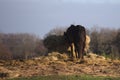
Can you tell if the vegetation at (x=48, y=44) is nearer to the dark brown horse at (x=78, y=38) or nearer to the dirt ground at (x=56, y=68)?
the dark brown horse at (x=78, y=38)

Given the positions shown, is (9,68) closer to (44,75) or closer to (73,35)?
(44,75)

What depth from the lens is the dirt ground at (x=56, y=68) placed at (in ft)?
54.8

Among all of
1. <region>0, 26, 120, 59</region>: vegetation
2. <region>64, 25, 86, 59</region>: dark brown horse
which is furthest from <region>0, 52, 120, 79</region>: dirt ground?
<region>0, 26, 120, 59</region>: vegetation

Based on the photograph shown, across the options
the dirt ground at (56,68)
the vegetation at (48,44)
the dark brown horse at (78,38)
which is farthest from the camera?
the vegetation at (48,44)

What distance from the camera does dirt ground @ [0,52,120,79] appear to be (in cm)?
1670

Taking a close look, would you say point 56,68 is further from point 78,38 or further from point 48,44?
point 48,44

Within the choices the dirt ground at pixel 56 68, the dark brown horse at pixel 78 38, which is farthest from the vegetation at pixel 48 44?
the dirt ground at pixel 56 68

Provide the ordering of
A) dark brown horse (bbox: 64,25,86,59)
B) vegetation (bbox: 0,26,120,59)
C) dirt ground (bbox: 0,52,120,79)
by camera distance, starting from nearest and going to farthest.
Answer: dirt ground (bbox: 0,52,120,79) → dark brown horse (bbox: 64,25,86,59) → vegetation (bbox: 0,26,120,59)

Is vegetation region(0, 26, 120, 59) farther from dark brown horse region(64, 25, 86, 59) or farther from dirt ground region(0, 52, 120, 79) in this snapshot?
dirt ground region(0, 52, 120, 79)

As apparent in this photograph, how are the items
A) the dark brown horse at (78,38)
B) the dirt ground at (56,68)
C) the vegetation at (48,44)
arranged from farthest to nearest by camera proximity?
the vegetation at (48,44) → the dark brown horse at (78,38) → the dirt ground at (56,68)

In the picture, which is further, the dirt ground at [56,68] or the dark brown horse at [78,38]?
the dark brown horse at [78,38]

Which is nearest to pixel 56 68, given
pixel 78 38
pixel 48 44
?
pixel 78 38

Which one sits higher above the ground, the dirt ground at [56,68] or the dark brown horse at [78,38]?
the dark brown horse at [78,38]

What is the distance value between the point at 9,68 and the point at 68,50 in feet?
Result: 28.2
